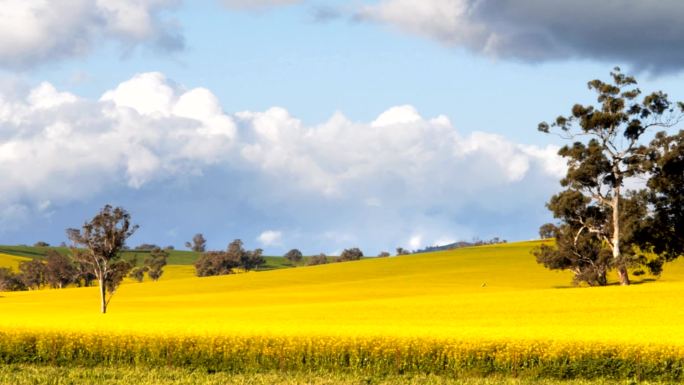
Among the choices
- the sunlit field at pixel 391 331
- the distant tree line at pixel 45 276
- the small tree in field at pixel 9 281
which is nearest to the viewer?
the sunlit field at pixel 391 331

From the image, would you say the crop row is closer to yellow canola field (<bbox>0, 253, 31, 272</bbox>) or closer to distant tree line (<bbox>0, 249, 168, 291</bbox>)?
distant tree line (<bbox>0, 249, 168, 291</bbox>)

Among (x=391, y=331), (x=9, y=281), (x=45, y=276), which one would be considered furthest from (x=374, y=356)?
(x=9, y=281)

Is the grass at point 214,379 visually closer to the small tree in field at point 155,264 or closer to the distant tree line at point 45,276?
the distant tree line at point 45,276

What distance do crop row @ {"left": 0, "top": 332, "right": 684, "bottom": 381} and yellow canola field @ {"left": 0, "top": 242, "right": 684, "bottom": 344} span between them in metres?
0.60

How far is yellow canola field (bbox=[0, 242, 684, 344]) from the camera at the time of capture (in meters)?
30.8

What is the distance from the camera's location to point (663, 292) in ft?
180

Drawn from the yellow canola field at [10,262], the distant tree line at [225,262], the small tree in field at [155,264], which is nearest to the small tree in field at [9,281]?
the small tree in field at [155,264]

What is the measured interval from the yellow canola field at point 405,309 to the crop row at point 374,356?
0.60 meters

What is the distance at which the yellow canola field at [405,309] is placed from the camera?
101ft

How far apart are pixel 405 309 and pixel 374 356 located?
918 inches

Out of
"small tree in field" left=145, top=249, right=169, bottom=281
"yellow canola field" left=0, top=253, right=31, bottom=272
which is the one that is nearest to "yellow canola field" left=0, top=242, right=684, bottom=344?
"small tree in field" left=145, top=249, right=169, bottom=281

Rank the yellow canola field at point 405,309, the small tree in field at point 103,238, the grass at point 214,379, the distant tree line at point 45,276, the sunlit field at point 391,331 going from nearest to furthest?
1. the grass at point 214,379
2. the sunlit field at point 391,331
3. the yellow canola field at point 405,309
4. the small tree in field at point 103,238
5. the distant tree line at point 45,276

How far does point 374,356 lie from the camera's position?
1094 inches

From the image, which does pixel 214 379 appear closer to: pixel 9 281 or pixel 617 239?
pixel 617 239
